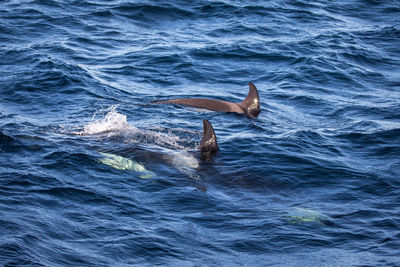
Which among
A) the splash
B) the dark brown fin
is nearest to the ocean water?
the splash

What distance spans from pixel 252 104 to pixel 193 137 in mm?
2971

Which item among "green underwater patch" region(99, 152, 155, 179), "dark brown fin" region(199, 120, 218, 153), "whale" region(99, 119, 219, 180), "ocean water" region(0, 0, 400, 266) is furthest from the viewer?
"dark brown fin" region(199, 120, 218, 153)

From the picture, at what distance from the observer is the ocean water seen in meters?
8.03

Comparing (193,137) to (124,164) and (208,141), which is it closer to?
(208,141)

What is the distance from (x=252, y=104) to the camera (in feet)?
A: 49.9

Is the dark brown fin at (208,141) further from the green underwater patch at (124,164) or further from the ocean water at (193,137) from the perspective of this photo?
the green underwater patch at (124,164)

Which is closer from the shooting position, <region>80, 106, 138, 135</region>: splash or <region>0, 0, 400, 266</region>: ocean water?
<region>0, 0, 400, 266</region>: ocean water

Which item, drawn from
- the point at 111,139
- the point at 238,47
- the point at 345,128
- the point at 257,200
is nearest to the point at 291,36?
the point at 238,47

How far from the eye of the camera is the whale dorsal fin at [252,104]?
49.6 ft

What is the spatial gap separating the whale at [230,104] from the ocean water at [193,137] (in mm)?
334

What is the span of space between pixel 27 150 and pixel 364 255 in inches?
261

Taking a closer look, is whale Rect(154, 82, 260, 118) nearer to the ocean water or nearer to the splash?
the ocean water

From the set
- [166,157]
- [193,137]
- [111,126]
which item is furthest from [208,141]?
[111,126]

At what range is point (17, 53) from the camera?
18656 mm
